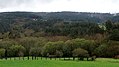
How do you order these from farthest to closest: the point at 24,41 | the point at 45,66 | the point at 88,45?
1. the point at 24,41
2. the point at 88,45
3. the point at 45,66

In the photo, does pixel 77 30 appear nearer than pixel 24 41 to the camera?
No

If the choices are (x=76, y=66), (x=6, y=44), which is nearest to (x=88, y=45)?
(x=6, y=44)

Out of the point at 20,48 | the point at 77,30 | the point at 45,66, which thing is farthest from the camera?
the point at 77,30

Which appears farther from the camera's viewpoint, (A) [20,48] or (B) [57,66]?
(A) [20,48]

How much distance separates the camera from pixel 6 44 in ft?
336

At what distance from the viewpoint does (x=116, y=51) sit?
85125 mm

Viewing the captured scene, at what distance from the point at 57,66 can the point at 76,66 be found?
2.61 meters

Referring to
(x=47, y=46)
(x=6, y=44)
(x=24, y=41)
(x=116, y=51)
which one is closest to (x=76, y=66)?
(x=116, y=51)

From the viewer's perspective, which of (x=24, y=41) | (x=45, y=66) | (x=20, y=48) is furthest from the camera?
(x=24, y=41)

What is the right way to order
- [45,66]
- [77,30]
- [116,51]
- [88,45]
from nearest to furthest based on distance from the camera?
[45,66] → [116,51] → [88,45] → [77,30]

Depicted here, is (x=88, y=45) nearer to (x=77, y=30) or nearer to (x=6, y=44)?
(x=6, y=44)

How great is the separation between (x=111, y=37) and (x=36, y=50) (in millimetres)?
25115

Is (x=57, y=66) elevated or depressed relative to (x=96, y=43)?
elevated

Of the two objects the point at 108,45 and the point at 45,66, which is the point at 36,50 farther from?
the point at 45,66
